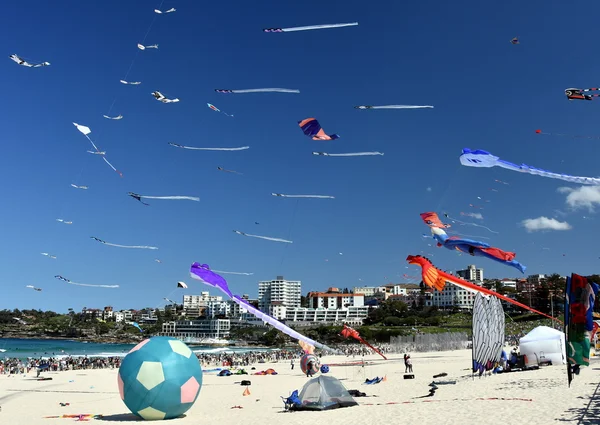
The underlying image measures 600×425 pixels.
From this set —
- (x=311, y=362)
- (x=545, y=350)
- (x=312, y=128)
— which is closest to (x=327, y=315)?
(x=311, y=362)

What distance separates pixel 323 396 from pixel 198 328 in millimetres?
185972

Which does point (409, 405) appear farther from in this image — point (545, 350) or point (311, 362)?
point (311, 362)

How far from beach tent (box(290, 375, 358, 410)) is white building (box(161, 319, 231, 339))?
174640mm

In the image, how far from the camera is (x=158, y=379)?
13.2m

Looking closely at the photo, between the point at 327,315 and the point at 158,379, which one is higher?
the point at 158,379

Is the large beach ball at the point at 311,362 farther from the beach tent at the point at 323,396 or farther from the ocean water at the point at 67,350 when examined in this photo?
the ocean water at the point at 67,350

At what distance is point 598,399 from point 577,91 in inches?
336

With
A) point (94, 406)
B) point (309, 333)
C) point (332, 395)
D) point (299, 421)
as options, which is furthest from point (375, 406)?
point (309, 333)

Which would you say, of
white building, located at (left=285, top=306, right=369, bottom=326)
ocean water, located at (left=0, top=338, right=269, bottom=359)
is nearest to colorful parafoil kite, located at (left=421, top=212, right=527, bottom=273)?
ocean water, located at (left=0, top=338, right=269, bottom=359)

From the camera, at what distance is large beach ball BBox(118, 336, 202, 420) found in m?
13.2

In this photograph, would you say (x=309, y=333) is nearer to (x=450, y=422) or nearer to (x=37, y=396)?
(x=37, y=396)

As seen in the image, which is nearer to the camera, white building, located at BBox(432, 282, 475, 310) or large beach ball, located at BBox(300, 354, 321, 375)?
large beach ball, located at BBox(300, 354, 321, 375)

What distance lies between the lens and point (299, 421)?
527 inches

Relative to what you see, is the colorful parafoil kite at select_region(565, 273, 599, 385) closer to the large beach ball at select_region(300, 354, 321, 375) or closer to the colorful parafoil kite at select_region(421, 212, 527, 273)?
the colorful parafoil kite at select_region(421, 212, 527, 273)
